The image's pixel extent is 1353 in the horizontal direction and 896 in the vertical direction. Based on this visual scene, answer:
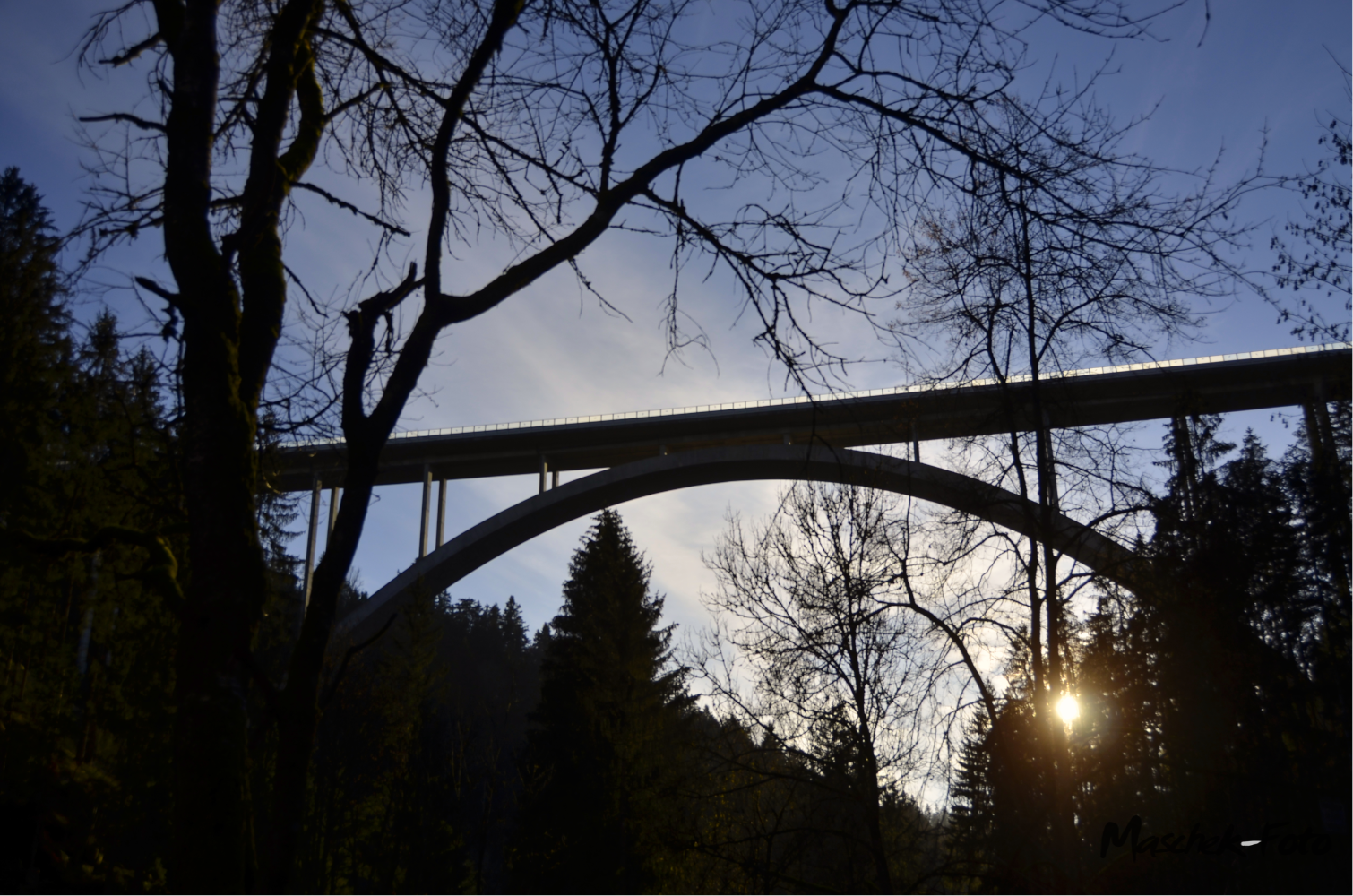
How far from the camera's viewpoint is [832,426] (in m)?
15.6

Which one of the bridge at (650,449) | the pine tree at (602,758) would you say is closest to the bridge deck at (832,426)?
the bridge at (650,449)

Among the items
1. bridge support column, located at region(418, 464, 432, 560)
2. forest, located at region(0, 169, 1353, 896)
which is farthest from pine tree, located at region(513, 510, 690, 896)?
bridge support column, located at region(418, 464, 432, 560)

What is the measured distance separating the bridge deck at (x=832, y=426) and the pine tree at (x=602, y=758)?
3893mm

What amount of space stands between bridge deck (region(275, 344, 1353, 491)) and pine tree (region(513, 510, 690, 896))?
3.89m

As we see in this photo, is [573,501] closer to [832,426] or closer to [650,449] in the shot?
[650,449]

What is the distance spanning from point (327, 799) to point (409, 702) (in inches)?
131

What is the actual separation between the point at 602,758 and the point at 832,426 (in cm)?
1022

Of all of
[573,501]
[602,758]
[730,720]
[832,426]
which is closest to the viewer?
[730,720]

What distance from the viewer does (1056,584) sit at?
692cm

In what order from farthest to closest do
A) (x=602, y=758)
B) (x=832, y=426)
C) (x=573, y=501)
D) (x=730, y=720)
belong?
(x=573, y=501) < (x=602, y=758) < (x=832, y=426) < (x=730, y=720)

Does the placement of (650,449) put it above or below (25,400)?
above

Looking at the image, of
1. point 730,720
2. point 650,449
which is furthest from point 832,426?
point 650,449

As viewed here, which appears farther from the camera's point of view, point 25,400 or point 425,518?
point 425,518

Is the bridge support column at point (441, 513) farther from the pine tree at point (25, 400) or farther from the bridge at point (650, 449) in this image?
the pine tree at point (25, 400)
